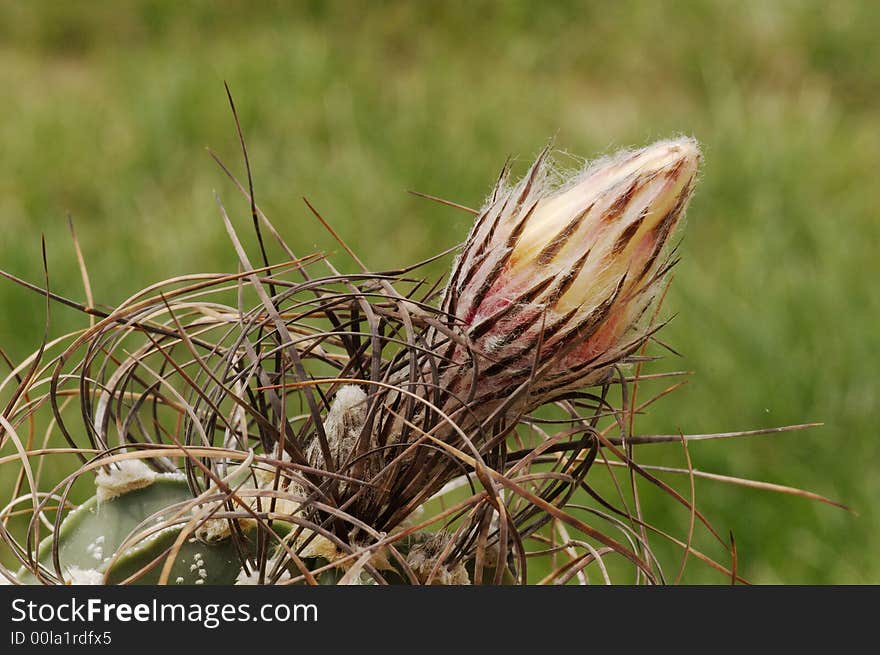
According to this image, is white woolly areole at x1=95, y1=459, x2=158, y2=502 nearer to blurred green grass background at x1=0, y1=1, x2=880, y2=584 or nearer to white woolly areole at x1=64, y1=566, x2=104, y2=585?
white woolly areole at x1=64, y1=566, x2=104, y2=585

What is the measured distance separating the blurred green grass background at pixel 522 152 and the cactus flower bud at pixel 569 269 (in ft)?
3.90

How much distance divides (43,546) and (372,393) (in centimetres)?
19

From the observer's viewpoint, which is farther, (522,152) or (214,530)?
→ (522,152)

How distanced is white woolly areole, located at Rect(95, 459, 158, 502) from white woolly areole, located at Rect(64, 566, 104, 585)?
4cm

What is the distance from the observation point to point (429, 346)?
55cm

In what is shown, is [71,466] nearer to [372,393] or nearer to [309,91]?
[309,91]

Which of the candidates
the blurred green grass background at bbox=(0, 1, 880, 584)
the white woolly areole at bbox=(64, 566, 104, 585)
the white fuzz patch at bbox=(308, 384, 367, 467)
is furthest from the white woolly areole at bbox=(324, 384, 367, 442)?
the blurred green grass background at bbox=(0, 1, 880, 584)

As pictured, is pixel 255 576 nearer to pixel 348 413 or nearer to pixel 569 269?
pixel 348 413

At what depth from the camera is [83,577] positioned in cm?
54

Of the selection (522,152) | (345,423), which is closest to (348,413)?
(345,423)

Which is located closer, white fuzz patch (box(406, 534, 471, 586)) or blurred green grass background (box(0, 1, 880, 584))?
white fuzz patch (box(406, 534, 471, 586))

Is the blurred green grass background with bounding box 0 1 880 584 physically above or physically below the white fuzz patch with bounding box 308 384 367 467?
above

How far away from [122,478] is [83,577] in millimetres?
50

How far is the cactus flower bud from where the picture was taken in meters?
0.49
